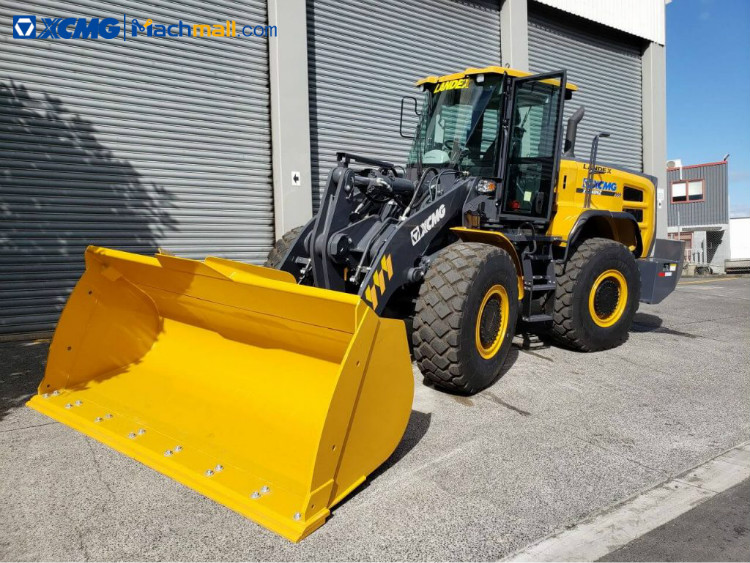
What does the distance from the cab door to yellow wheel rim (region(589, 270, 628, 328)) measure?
0.98 metres

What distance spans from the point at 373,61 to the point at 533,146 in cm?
542

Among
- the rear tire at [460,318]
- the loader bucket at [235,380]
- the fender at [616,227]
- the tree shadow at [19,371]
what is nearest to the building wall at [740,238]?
the fender at [616,227]

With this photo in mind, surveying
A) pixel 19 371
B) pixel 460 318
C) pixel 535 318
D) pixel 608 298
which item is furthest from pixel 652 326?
pixel 19 371

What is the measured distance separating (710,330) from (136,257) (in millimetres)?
7435

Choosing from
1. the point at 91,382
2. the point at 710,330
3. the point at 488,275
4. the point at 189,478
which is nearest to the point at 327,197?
the point at 488,275

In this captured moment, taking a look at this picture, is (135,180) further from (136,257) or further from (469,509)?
(469,509)

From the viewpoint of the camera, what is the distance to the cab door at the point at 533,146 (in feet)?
18.8

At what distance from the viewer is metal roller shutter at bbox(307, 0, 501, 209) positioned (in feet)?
32.1

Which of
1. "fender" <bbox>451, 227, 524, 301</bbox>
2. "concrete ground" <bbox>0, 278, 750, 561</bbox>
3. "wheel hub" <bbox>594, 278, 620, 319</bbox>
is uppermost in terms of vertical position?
"fender" <bbox>451, 227, 524, 301</bbox>

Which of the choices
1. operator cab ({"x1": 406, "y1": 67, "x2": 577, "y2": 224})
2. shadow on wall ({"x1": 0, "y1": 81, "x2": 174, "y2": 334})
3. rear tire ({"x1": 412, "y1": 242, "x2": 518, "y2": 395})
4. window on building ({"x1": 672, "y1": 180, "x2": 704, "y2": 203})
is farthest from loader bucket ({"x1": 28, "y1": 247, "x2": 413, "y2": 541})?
window on building ({"x1": 672, "y1": 180, "x2": 704, "y2": 203})

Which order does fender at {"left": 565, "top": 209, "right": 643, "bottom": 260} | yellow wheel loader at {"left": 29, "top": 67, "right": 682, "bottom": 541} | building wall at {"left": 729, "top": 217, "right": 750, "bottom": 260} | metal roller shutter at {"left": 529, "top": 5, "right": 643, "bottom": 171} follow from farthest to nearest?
building wall at {"left": 729, "top": 217, "right": 750, "bottom": 260}
metal roller shutter at {"left": 529, "top": 5, "right": 643, "bottom": 171}
fender at {"left": 565, "top": 209, "right": 643, "bottom": 260}
yellow wheel loader at {"left": 29, "top": 67, "right": 682, "bottom": 541}

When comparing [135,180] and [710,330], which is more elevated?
[135,180]

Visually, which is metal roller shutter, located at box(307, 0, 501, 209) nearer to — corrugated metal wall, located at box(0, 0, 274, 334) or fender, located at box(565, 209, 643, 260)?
corrugated metal wall, located at box(0, 0, 274, 334)

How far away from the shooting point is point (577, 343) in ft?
20.1
